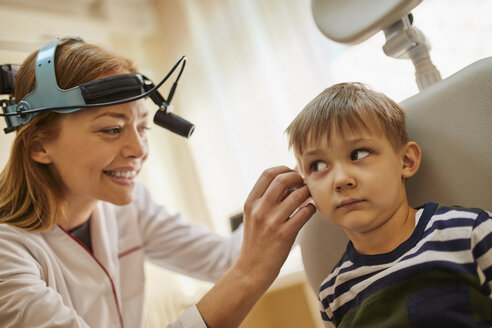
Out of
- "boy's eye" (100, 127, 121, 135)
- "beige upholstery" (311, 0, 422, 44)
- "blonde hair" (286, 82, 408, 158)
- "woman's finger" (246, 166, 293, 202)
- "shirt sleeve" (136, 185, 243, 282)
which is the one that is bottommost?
"shirt sleeve" (136, 185, 243, 282)

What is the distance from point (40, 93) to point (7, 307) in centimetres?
51

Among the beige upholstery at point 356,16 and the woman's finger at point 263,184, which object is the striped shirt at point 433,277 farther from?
the beige upholstery at point 356,16

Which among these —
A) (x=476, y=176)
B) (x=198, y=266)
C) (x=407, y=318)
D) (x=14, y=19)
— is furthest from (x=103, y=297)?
(x=14, y=19)

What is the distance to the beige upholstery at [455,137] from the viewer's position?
0.75 meters

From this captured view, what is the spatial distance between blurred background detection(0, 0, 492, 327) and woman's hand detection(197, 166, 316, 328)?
76cm

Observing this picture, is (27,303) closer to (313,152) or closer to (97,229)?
(97,229)

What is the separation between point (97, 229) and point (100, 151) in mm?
296

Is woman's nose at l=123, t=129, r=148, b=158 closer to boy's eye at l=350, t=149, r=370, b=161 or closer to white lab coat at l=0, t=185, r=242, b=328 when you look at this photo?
white lab coat at l=0, t=185, r=242, b=328

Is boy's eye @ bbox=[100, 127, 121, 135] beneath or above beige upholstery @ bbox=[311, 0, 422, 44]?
beneath

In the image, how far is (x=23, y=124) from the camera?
107cm

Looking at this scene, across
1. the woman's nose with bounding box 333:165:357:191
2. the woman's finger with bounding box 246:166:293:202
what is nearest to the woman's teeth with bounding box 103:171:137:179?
the woman's finger with bounding box 246:166:293:202

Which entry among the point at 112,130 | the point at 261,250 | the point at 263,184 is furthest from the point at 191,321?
the point at 112,130

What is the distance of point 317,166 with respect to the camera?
84cm

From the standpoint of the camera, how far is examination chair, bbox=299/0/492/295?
2.50 feet
